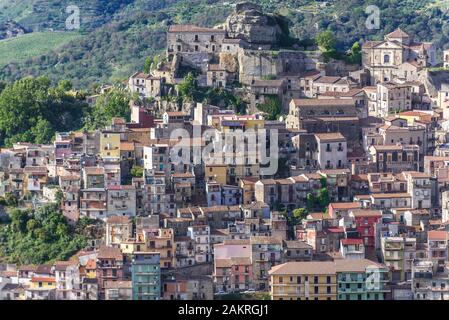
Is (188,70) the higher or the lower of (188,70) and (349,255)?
the higher

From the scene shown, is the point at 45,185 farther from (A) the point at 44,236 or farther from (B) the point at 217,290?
(B) the point at 217,290

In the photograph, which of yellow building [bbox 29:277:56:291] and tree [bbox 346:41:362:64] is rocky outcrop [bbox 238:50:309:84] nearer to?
tree [bbox 346:41:362:64]

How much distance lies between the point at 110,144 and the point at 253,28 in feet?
27.4

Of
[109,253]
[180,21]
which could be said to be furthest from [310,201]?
[180,21]

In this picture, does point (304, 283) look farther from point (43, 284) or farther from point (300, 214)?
point (43, 284)

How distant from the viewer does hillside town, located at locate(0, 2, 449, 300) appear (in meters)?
36.1

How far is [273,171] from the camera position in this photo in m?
41.9

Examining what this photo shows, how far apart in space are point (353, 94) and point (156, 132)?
7.11 meters

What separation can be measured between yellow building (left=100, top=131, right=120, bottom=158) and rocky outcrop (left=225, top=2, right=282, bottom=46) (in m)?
7.54

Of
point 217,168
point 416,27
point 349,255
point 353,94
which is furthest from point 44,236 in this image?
point 416,27

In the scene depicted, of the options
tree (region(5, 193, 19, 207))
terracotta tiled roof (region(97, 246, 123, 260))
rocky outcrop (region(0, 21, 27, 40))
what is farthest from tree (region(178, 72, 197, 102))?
rocky outcrop (region(0, 21, 27, 40))

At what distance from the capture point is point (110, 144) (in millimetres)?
42469

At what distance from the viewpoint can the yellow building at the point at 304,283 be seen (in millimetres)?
35250
